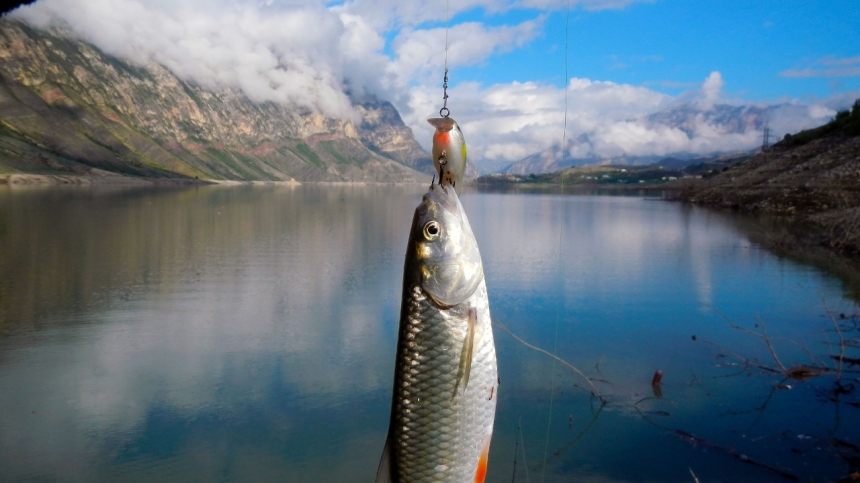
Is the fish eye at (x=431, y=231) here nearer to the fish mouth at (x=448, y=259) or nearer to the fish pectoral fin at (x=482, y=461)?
the fish mouth at (x=448, y=259)

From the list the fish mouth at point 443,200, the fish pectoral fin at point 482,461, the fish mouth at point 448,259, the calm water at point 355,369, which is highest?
the fish mouth at point 443,200

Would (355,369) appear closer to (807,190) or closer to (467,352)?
(467,352)

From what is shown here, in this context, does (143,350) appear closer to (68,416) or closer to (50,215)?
(68,416)

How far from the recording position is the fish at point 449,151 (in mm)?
2088

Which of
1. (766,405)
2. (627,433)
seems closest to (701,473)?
A: (627,433)

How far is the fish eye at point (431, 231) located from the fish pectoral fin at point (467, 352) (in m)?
0.26

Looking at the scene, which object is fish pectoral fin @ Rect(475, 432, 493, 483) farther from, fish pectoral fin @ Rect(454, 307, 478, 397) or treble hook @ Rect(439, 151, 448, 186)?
treble hook @ Rect(439, 151, 448, 186)

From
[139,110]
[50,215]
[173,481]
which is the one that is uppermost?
[139,110]

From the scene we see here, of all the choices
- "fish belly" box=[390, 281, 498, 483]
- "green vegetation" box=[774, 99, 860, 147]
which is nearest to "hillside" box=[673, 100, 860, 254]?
"green vegetation" box=[774, 99, 860, 147]

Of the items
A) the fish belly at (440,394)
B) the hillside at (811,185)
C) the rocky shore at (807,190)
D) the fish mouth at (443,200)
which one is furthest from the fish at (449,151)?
the hillside at (811,185)

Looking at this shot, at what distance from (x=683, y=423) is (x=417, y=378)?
7.92 meters

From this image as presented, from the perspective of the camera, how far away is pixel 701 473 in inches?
291

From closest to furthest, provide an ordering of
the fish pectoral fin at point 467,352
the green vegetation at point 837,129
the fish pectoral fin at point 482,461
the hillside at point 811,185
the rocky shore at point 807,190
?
the fish pectoral fin at point 467,352 < the fish pectoral fin at point 482,461 < the rocky shore at point 807,190 < the hillside at point 811,185 < the green vegetation at point 837,129

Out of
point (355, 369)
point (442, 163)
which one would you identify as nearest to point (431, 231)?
point (442, 163)
